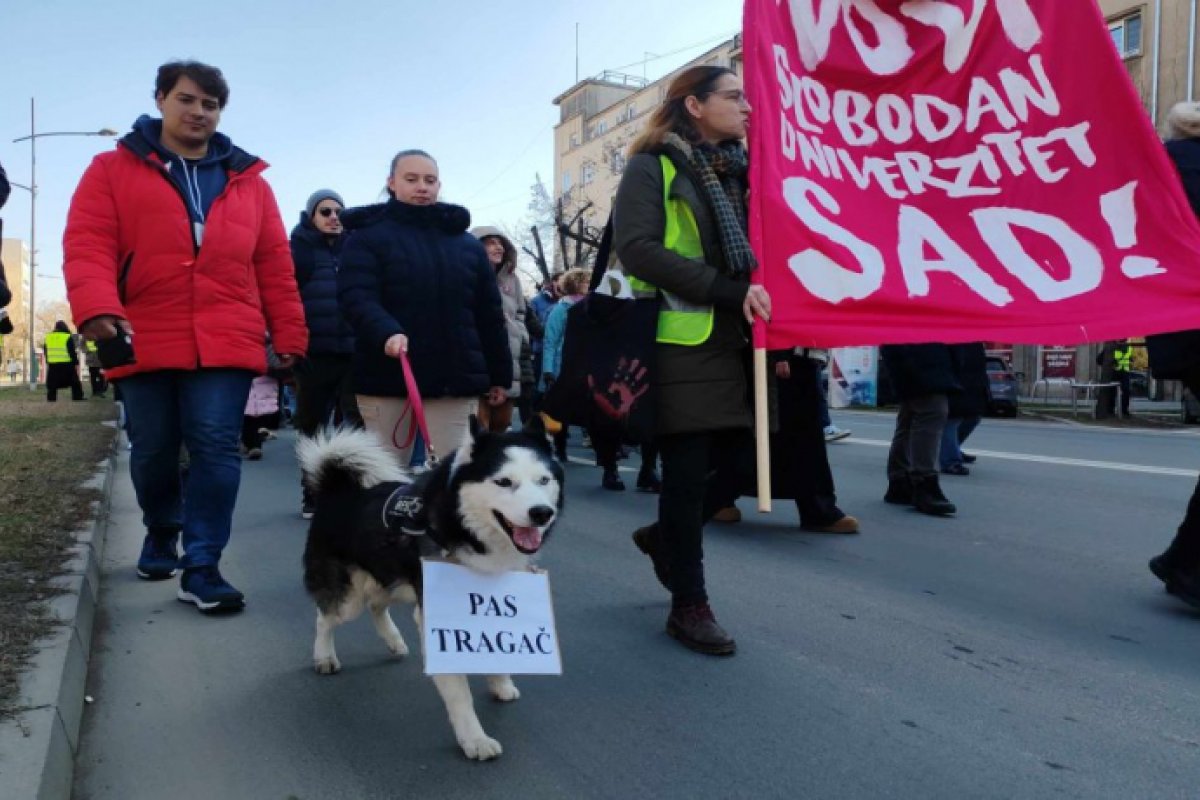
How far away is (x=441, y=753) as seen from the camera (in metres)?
2.84

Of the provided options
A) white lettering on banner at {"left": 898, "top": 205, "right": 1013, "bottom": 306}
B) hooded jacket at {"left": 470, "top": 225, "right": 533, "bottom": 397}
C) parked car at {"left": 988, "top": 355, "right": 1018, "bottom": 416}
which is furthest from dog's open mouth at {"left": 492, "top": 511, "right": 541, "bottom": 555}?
parked car at {"left": 988, "top": 355, "right": 1018, "bottom": 416}

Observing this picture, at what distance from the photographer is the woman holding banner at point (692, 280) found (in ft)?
11.7

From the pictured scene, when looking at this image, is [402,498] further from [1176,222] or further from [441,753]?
[1176,222]

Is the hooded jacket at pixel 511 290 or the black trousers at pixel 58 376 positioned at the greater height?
the hooded jacket at pixel 511 290

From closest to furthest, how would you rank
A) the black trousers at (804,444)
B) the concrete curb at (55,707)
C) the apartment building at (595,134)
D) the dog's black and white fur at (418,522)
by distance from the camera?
the concrete curb at (55,707) < the dog's black and white fur at (418,522) < the black trousers at (804,444) < the apartment building at (595,134)

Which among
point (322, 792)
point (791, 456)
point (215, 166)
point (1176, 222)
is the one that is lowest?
point (322, 792)

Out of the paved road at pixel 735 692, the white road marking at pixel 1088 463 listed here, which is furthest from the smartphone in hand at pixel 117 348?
the white road marking at pixel 1088 463

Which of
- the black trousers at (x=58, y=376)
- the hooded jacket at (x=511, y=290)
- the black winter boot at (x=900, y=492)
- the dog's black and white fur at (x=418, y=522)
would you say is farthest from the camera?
the black trousers at (x=58, y=376)

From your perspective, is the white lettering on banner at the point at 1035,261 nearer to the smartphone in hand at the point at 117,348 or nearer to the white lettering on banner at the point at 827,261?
the white lettering on banner at the point at 827,261

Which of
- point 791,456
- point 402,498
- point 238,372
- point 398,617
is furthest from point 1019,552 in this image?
point 238,372

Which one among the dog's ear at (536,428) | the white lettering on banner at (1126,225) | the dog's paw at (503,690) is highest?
the white lettering on banner at (1126,225)

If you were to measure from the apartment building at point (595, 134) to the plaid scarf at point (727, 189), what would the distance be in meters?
53.0

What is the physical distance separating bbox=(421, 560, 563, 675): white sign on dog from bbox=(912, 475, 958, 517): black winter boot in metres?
4.62

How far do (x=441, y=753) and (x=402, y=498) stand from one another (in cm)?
82
